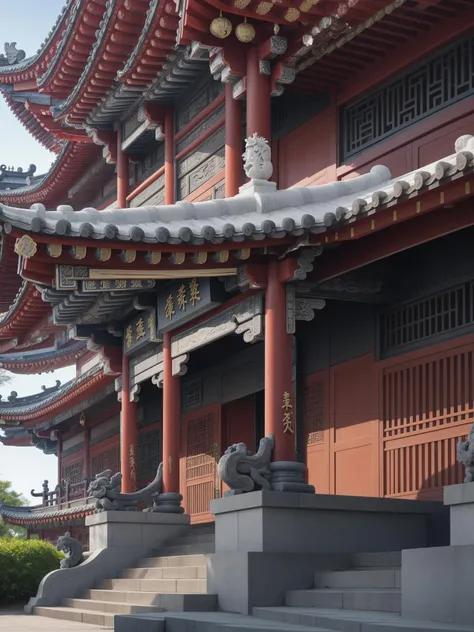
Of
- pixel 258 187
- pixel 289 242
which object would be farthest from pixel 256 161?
pixel 289 242

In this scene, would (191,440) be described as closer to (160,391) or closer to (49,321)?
(160,391)

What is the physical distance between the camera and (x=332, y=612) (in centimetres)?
1039

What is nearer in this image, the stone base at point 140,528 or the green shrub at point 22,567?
the stone base at point 140,528

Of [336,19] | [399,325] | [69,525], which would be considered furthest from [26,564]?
[69,525]

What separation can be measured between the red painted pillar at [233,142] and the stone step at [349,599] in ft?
18.0

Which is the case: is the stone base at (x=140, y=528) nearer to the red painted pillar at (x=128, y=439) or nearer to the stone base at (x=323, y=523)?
the red painted pillar at (x=128, y=439)

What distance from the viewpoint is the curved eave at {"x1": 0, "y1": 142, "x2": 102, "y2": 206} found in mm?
24922

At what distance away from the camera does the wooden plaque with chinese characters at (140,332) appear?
1618 centimetres

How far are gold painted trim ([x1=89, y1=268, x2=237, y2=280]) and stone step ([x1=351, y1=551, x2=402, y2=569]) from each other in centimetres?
332

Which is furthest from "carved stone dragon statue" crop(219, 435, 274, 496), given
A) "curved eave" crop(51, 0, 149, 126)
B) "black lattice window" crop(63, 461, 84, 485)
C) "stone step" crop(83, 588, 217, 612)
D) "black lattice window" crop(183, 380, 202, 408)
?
"black lattice window" crop(63, 461, 84, 485)

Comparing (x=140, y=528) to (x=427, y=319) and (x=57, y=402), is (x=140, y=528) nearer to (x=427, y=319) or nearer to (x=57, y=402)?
(x=427, y=319)

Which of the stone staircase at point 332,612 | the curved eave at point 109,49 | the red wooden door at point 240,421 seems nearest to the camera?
the stone staircase at point 332,612

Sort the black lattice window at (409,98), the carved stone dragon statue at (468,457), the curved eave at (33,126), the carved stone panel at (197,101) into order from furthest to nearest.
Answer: the curved eave at (33,126)
the carved stone panel at (197,101)
the black lattice window at (409,98)
the carved stone dragon statue at (468,457)

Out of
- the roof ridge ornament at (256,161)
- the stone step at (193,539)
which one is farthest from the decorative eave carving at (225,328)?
the stone step at (193,539)
